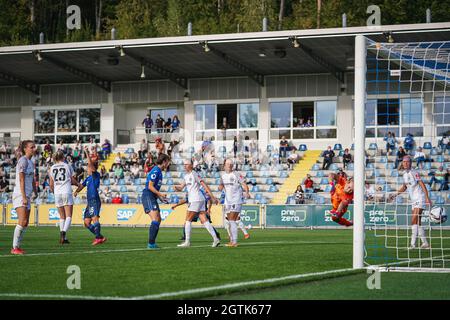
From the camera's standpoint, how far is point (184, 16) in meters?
65.4

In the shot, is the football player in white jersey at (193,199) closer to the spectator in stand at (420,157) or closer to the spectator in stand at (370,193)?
the spectator in stand at (370,193)

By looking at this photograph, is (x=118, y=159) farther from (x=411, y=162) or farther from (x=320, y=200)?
(x=411, y=162)

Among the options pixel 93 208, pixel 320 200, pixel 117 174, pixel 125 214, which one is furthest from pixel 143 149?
pixel 93 208

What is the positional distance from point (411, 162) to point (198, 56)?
23877 mm

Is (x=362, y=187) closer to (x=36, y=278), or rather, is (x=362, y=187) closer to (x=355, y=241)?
(x=355, y=241)

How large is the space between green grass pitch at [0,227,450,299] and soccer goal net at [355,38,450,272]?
158 cm

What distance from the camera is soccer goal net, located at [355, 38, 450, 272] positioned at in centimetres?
1489

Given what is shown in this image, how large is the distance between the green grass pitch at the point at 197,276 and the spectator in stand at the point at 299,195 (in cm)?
1885

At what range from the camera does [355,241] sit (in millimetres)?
12414

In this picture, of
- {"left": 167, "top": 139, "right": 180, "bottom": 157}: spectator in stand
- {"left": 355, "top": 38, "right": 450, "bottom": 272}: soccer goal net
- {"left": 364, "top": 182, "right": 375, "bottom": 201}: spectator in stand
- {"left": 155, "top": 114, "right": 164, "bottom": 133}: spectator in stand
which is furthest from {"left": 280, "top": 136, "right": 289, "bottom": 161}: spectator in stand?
{"left": 364, "top": 182, "right": 375, "bottom": 201}: spectator in stand

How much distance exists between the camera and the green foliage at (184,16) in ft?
192
